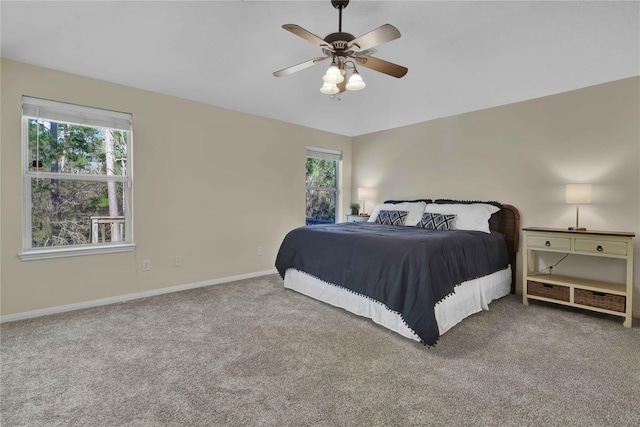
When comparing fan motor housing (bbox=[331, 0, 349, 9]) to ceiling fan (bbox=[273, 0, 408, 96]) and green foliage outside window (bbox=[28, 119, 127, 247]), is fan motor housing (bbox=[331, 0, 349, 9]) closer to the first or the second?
ceiling fan (bbox=[273, 0, 408, 96])

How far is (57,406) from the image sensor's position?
157cm

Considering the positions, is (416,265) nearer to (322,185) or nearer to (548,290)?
(548,290)

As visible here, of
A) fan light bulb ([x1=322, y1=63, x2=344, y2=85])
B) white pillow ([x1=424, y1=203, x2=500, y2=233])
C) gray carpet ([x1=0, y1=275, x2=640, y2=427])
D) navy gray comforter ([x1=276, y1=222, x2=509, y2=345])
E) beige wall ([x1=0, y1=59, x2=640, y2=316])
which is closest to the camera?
gray carpet ([x1=0, y1=275, x2=640, y2=427])

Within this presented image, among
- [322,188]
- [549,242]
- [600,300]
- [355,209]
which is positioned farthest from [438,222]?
[322,188]

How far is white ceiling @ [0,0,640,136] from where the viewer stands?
7.32 ft

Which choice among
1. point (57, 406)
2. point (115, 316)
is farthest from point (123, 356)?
point (115, 316)

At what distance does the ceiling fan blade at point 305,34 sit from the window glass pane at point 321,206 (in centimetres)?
312

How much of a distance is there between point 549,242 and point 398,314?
6.07ft

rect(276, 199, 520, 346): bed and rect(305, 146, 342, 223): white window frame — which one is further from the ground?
rect(305, 146, 342, 223): white window frame

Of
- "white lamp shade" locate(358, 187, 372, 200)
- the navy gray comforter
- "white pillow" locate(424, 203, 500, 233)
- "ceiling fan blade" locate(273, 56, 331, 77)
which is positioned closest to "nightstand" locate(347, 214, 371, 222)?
"white lamp shade" locate(358, 187, 372, 200)

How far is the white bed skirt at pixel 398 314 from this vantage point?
7.99 ft

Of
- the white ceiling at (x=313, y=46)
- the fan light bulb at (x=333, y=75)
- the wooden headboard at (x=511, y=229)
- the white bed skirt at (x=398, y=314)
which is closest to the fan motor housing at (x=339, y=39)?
the fan light bulb at (x=333, y=75)

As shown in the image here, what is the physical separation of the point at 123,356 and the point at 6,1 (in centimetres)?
254

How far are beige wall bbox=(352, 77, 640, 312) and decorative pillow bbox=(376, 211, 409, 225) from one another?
70cm
